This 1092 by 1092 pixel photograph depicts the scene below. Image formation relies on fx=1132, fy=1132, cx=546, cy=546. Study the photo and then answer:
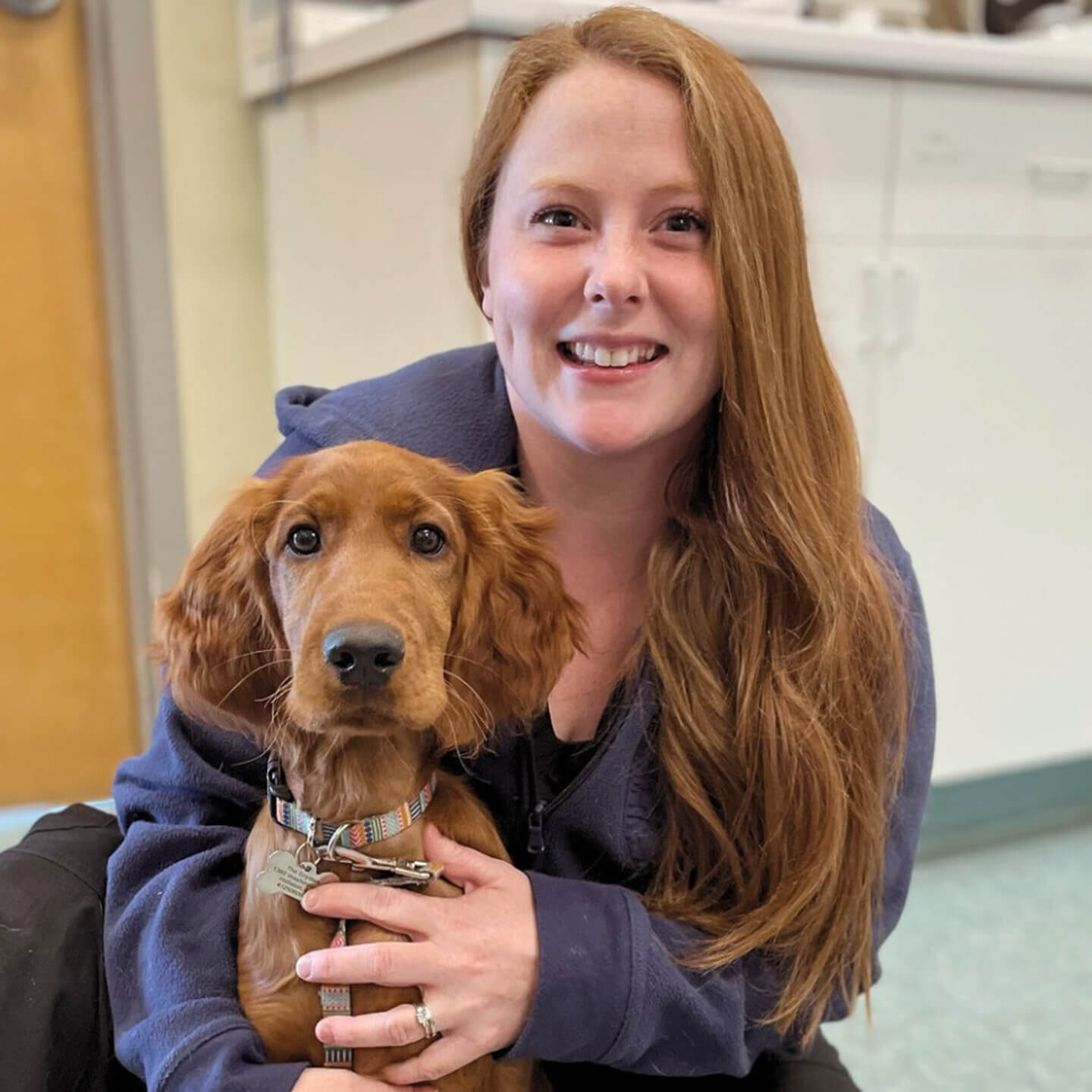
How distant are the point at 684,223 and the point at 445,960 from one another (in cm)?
63

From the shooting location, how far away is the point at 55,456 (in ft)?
7.02

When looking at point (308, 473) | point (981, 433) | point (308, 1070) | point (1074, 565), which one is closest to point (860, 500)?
point (308, 473)

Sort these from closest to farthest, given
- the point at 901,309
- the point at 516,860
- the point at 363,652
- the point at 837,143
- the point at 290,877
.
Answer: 1. the point at 363,652
2. the point at 290,877
3. the point at 516,860
4. the point at 837,143
5. the point at 901,309

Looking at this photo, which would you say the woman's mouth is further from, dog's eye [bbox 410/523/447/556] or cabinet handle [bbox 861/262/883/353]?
cabinet handle [bbox 861/262/883/353]

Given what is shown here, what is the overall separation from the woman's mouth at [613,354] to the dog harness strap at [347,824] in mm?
396

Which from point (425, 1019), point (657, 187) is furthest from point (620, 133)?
point (425, 1019)

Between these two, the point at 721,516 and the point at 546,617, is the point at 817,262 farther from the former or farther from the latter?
the point at 546,617

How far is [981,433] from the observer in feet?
6.60

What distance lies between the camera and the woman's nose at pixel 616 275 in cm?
92

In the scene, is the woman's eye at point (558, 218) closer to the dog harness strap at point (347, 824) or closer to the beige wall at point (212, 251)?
the dog harness strap at point (347, 824)

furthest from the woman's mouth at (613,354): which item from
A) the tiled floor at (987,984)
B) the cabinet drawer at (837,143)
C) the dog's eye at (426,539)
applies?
the tiled floor at (987,984)

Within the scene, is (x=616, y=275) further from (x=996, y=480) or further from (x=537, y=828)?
(x=996, y=480)

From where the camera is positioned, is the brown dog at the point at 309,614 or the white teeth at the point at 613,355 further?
the white teeth at the point at 613,355

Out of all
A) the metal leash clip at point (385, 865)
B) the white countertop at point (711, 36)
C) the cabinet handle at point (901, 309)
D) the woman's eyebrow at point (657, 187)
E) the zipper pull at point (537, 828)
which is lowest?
the zipper pull at point (537, 828)
